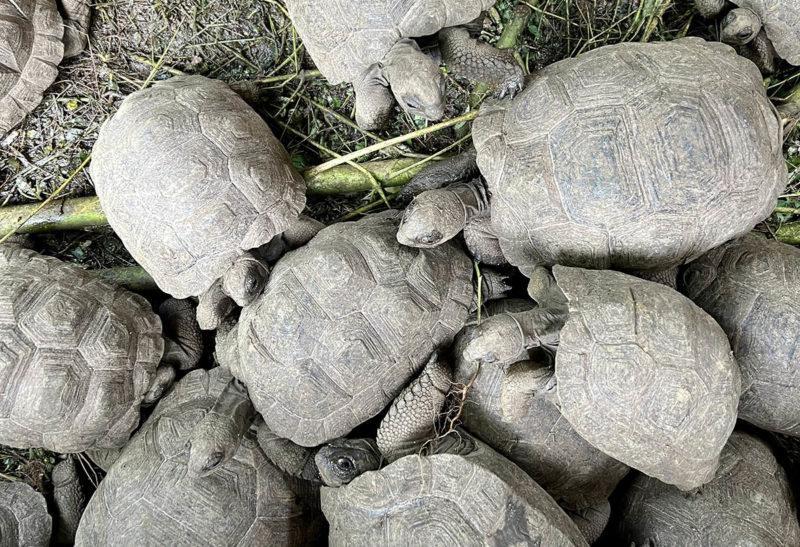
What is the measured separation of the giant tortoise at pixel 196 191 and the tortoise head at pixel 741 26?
2722 millimetres

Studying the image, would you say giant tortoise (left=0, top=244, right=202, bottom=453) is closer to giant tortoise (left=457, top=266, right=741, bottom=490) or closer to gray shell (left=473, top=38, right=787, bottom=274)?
gray shell (left=473, top=38, right=787, bottom=274)

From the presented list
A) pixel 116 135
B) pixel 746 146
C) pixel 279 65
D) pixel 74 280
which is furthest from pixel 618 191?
pixel 74 280

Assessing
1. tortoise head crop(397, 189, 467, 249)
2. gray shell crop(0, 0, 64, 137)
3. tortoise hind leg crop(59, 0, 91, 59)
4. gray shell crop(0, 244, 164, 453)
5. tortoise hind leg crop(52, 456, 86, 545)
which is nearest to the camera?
tortoise head crop(397, 189, 467, 249)

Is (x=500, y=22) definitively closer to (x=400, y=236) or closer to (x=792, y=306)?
(x=400, y=236)

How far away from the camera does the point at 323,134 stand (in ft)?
13.0

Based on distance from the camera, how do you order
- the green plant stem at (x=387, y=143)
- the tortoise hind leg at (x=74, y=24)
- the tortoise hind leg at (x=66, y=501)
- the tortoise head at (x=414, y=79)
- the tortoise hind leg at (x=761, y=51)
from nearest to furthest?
the tortoise head at (x=414, y=79) → the tortoise hind leg at (x=761, y=51) → the green plant stem at (x=387, y=143) → the tortoise hind leg at (x=66, y=501) → the tortoise hind leg at (x=74, y=24)

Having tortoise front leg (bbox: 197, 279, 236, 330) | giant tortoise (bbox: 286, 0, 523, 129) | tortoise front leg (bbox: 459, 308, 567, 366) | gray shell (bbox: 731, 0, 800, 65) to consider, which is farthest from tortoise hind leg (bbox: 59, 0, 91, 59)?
gray shell (bbox: 731, 0, 800, 65)

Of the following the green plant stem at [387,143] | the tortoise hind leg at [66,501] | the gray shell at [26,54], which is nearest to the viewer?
the green plant stem at [387,143]

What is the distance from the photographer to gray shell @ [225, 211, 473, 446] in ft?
10.1

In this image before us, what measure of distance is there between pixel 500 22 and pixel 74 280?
3111 mm

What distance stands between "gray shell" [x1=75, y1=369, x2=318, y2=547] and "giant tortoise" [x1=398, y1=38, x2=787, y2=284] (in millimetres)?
1739

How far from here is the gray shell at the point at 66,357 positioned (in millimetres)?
3160

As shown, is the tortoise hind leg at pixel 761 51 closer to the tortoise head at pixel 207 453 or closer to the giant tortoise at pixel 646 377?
the giant tortoise at pixel 646 377

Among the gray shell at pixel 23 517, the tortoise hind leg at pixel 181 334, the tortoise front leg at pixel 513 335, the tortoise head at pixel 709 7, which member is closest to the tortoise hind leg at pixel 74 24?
the tortoise hind leg at pixel 181 334
